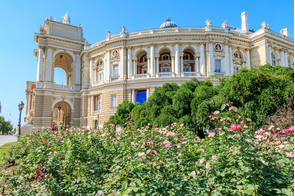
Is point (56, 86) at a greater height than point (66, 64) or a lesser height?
lesser

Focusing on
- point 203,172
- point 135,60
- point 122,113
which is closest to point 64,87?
point 135,60

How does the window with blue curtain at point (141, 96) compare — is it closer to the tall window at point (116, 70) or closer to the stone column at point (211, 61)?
the tall window at point (116, 70)

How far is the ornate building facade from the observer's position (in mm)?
29875

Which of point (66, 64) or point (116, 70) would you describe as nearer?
point (116, 70)

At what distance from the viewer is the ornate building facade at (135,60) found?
29.9m

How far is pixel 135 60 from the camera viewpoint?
3145cm

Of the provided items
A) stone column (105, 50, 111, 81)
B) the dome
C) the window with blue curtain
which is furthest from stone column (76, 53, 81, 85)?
the dome

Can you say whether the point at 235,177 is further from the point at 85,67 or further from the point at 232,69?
the point at 85,67

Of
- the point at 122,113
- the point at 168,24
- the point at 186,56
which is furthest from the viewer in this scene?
the point at 168,24

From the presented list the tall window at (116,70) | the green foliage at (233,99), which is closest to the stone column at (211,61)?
the tall window at (116,70)

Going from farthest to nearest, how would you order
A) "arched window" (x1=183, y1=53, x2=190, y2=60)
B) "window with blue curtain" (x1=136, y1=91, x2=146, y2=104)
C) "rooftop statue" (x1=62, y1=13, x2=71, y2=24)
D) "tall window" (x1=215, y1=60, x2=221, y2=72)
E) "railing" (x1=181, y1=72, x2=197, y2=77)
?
"rooftop statue" (x1=62, y1=13, x2=71, y2=24)
"arched window" (x1=183, y1=53, x2=190, y2=60)
"tall window" (x1=215, y1=60, x2=221, y2=72)
"window with blue curtain" (x1=136, y1=91, x2=146, y2=104)
"railing" (x1=181, y1=72, x2=197, y2=77)

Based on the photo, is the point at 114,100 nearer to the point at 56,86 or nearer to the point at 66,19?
the point at 56,86

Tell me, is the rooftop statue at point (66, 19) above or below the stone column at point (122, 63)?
above

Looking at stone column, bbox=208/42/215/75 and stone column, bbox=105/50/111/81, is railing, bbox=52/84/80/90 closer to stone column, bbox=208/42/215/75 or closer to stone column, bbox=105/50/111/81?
stone column, bbox=105/50/111/81
